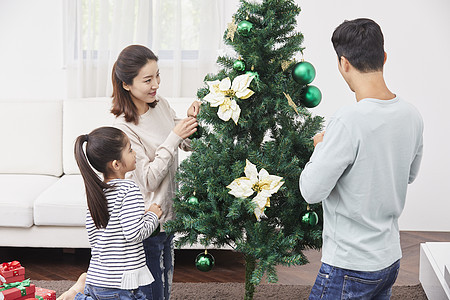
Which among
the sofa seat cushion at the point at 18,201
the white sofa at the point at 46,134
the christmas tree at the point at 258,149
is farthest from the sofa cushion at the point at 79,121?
the christmas tree at the point at 258,149

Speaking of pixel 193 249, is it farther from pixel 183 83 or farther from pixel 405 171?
pixel 405 171

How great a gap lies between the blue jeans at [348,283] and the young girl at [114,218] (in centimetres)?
61

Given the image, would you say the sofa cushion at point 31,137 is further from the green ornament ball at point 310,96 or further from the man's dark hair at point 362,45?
the man's dark hair at point 362,45

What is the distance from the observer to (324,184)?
149 cm

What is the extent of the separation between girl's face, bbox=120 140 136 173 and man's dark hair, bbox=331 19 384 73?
2.64ft

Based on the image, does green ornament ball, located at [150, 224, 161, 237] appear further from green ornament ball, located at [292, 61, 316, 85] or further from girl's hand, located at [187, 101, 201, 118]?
green ornament ball, located at [292, 61, 316, 85]

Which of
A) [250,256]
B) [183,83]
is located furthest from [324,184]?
[183,83]

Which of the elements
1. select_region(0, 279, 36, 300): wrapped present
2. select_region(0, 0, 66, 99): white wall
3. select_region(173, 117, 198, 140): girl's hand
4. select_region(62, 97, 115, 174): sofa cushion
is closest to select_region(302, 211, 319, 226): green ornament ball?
select_region(173, 117, 198, 140): girl's hand

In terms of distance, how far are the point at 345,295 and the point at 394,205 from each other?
0.29 m

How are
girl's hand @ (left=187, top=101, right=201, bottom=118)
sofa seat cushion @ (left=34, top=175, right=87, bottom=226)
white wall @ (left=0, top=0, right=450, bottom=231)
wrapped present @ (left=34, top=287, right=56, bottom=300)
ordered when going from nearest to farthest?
girl's hand @ (left=187, top=101, right=201, bottom=118) → wrapped present @ (left=34, top=287, right=56, bottom=300) → sofa seat cushion @ (left=34, top=175, right=87, bottom=226) → white wall @ (left=0, top=0, right=450, bottom=231)

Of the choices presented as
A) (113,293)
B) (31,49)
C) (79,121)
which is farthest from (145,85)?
(31,49)

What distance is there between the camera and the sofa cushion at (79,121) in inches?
146

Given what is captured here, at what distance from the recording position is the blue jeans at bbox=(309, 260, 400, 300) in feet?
5.10

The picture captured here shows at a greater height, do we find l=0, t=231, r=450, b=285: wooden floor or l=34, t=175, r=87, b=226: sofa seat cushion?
l=34, t=175, r=87, b=226: sofa seat cushion
